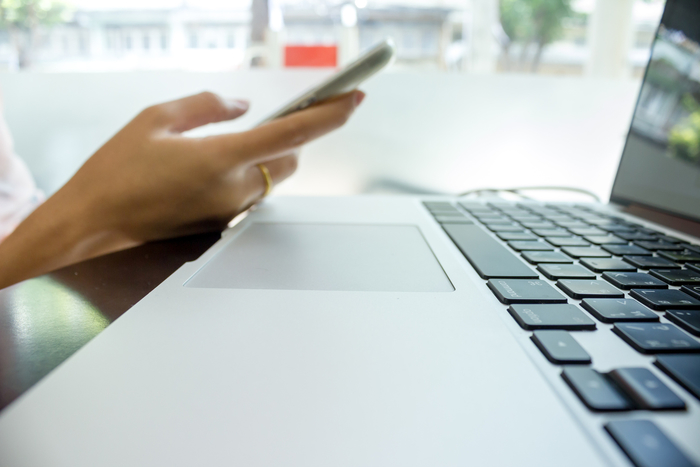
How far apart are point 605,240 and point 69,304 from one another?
0.40 meters

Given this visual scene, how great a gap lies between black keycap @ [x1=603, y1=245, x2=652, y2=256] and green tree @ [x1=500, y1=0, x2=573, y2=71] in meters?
5.19

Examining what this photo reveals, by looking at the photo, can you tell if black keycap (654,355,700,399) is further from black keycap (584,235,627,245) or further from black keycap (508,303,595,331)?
black keycap (584,235,627,245)

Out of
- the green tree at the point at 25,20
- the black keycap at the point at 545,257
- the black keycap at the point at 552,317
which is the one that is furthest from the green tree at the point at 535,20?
the black keycap at the point at 552,317

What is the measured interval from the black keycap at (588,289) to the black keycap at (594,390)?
3.2 inches

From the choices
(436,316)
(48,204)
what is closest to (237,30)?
(48,204)

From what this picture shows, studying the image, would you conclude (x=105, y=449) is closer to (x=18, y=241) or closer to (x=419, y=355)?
(x=419, y=355)

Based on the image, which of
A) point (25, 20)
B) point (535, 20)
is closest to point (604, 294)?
point (25, 20)

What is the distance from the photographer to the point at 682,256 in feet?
0.95

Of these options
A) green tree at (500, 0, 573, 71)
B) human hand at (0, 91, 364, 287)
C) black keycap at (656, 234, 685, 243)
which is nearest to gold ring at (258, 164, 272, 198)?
human hand at (0, 91, 364, 287)

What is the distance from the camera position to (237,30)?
11.2ft

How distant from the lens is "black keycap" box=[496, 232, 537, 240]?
326mm

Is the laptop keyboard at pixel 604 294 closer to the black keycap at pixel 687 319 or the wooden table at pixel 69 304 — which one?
the black keycap at pixel 687 319

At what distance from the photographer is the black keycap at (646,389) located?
12cm

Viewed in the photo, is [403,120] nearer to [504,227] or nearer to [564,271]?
[504,227]
